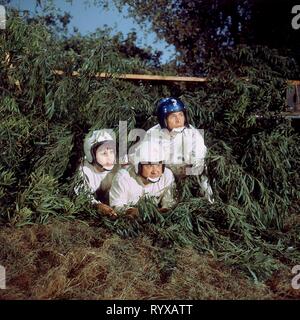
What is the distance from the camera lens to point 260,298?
2.93 metres

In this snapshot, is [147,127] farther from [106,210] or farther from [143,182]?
[106,210]

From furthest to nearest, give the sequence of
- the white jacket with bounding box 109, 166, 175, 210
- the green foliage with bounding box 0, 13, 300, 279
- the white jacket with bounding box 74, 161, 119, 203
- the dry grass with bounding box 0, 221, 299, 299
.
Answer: the white jacket with bounding box 74, 161, 119, 203 → the white jacket with bounding box 109, 166, 175, 210 → the green foliage with bounding box 0, 13, 300, 279 → the dry grass with bounding box 0, 221, 299, 299

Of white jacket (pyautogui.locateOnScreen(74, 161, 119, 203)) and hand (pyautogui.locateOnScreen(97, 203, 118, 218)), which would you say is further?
white jacket (pyautogui.locateOnScreen(74, 161, 119, 203))

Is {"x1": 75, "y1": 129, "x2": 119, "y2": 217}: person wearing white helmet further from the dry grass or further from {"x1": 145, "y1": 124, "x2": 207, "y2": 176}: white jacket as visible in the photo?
the dry grass

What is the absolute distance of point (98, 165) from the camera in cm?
466

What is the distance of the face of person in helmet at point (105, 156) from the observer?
458 centimetres

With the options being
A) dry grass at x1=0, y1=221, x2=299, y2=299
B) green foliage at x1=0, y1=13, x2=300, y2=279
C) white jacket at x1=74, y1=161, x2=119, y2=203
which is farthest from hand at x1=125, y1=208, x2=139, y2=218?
white jacket at x1=74, y1=161, x2=119, y2=203

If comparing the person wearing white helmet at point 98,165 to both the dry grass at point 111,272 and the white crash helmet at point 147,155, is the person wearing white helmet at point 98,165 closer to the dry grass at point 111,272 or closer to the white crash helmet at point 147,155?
the white crash helmet at point 147,155

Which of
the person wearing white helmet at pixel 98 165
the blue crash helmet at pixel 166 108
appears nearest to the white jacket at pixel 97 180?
the person wearing white helmet at pixel 98 165

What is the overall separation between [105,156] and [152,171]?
0.63m

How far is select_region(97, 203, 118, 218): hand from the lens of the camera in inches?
163

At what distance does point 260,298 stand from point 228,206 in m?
Result: 1.22

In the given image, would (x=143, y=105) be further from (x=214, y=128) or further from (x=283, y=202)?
(x=283, y=202)

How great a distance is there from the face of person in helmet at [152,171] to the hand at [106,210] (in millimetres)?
562
